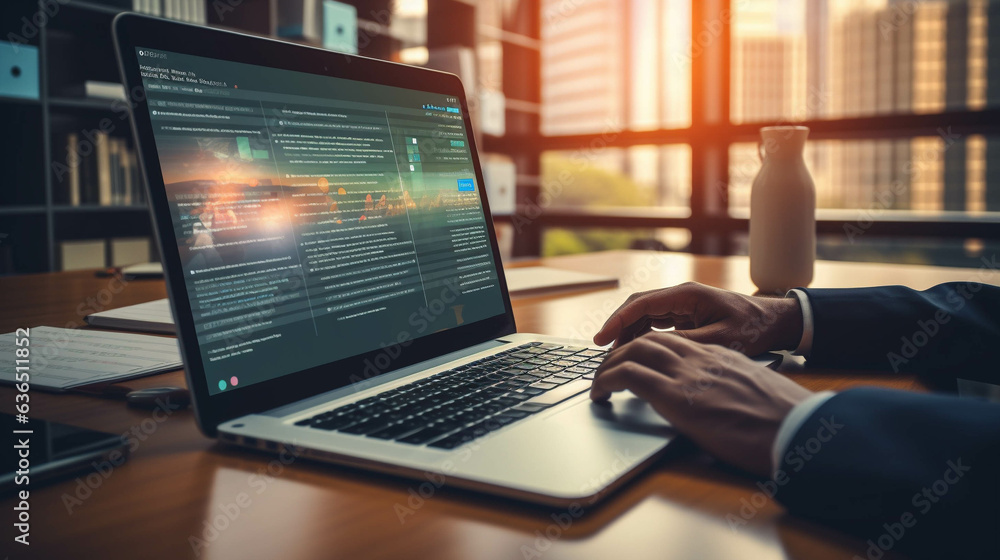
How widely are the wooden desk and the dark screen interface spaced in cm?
9

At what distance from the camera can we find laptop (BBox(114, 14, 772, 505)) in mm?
480

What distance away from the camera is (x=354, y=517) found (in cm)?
41

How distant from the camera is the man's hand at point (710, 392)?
18.5 inches

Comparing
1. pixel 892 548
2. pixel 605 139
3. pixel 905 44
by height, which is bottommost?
pixel 892 548

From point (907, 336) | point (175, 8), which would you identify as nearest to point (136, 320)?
point (907, 336)

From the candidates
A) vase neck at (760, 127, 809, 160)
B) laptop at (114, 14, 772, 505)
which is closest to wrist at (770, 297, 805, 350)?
laptop at (114, 14, 772, 505)

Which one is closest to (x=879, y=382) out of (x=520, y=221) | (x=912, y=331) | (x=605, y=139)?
(x=912, y=331)

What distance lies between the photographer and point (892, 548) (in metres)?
0.39

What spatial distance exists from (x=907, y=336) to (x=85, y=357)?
0.90 meters

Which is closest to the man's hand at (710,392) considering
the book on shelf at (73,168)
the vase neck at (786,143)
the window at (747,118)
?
the vase neck at (786,143)

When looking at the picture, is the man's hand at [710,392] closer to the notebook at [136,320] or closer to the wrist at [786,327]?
the wrist at [786,327]

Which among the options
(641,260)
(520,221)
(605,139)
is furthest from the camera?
(520,221)

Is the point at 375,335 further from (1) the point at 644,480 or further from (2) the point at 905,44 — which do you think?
(2) the point at 905,44

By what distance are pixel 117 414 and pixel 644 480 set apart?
1.44ft
